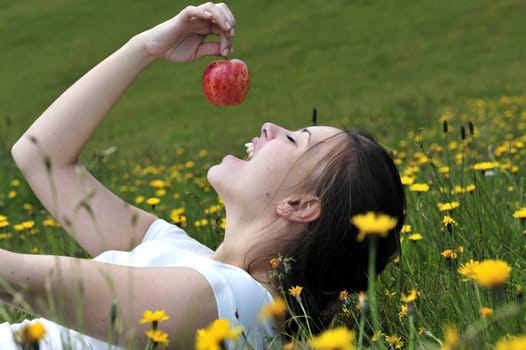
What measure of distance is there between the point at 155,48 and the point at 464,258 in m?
1.12

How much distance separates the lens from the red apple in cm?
247

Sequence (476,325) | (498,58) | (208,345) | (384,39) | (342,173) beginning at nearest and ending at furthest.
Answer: (208,345), (476,325), (342,173), (498,58), (384,39)

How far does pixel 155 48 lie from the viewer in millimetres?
2279

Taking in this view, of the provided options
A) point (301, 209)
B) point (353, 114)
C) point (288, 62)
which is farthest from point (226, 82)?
point (288, 62)

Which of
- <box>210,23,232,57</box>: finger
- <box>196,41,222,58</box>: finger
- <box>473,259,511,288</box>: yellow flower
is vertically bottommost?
<box>473,259,511,288</box>: yellow flower

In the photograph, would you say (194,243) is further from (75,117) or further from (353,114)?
(353,114)

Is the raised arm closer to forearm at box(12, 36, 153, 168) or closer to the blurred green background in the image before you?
forearm at box(12, 36, 153, 168)

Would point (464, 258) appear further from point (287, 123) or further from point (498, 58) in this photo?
point (498, 58)

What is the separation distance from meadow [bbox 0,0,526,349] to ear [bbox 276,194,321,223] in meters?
0.24

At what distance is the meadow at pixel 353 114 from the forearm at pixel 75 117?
319 mm

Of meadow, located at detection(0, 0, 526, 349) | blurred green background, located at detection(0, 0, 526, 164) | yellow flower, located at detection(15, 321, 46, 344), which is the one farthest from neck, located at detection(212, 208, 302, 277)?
blurred green background, located at detection(0, 0, 526, 164)

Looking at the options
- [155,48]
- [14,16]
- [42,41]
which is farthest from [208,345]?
[14,16]

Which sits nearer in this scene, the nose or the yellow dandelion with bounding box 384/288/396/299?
the yellow dandelion with bounding box 384/288/396/299

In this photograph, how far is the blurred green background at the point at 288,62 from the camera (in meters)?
12.8
